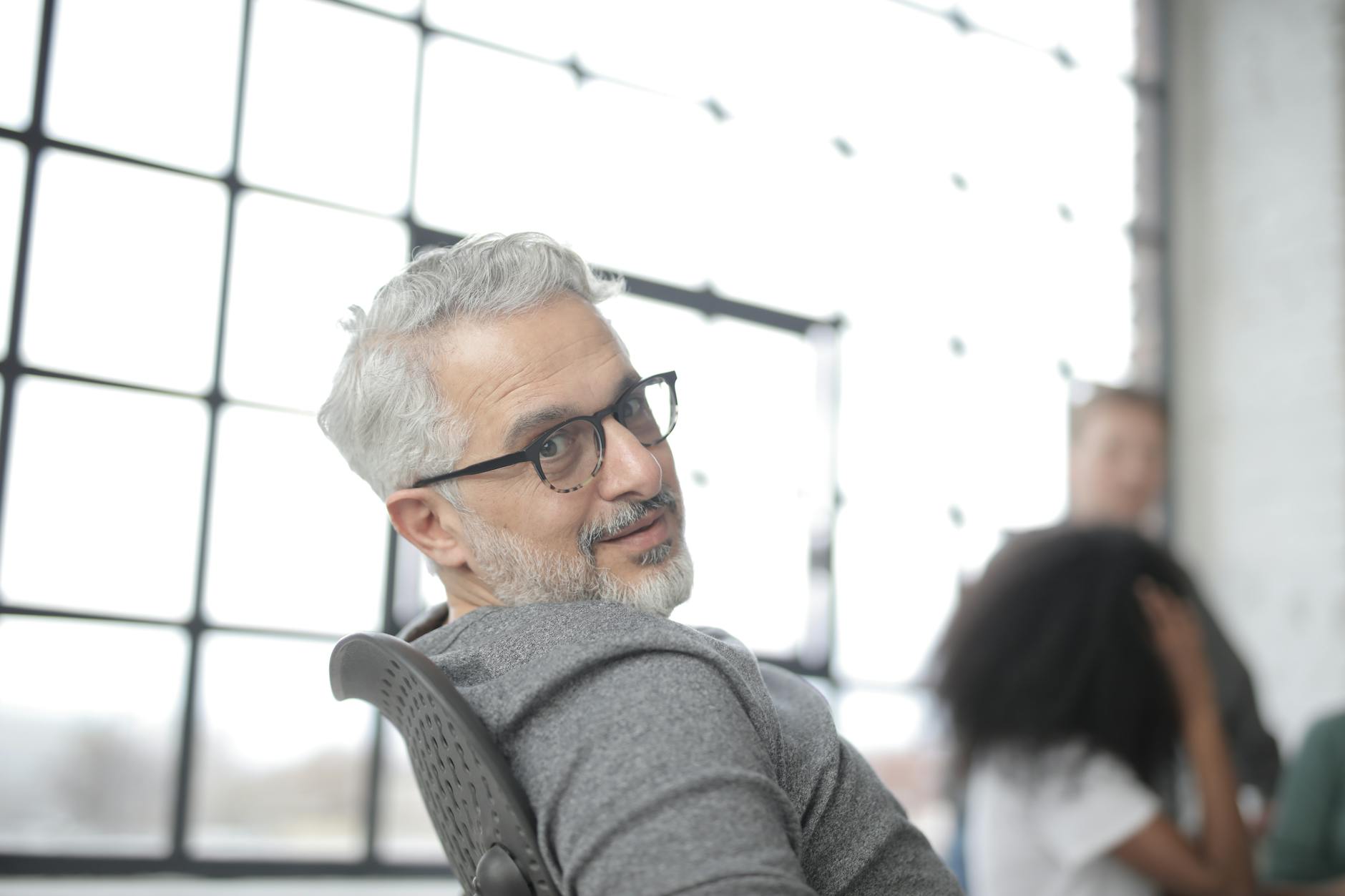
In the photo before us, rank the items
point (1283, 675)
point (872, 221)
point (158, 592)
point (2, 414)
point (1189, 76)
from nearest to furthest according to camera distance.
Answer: point (2, 414)
point (158, 592)
point (872, 221)
point (1283, 675)
point (1189, 76)

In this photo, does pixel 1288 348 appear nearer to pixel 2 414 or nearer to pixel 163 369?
pixel 163 369

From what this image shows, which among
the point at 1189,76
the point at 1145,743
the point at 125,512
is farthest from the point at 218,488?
the point at 1189,76

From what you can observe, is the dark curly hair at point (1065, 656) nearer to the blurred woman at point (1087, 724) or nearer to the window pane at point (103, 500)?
the blurred woman at point (1087, 724)

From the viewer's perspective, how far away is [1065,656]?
2119mm

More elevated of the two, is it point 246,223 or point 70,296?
point 246,223

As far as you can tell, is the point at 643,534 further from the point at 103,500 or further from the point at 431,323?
the point at 103,500

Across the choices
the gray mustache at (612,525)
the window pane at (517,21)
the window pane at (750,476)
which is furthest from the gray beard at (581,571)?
the window pane at (517,21)

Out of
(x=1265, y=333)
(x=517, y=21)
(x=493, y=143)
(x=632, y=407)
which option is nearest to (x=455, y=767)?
(x=632, y=407)

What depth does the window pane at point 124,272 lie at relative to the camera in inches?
110

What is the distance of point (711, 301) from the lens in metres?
3.75

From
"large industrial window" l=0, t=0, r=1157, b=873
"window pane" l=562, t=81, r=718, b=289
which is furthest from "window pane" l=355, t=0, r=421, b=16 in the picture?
"window pane" l=562, t=81, r=718, b=289

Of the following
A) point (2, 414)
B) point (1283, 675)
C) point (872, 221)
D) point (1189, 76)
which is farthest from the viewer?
point (1189, 76)

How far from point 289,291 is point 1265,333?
3.78 metres

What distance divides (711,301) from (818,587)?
3.24ft
